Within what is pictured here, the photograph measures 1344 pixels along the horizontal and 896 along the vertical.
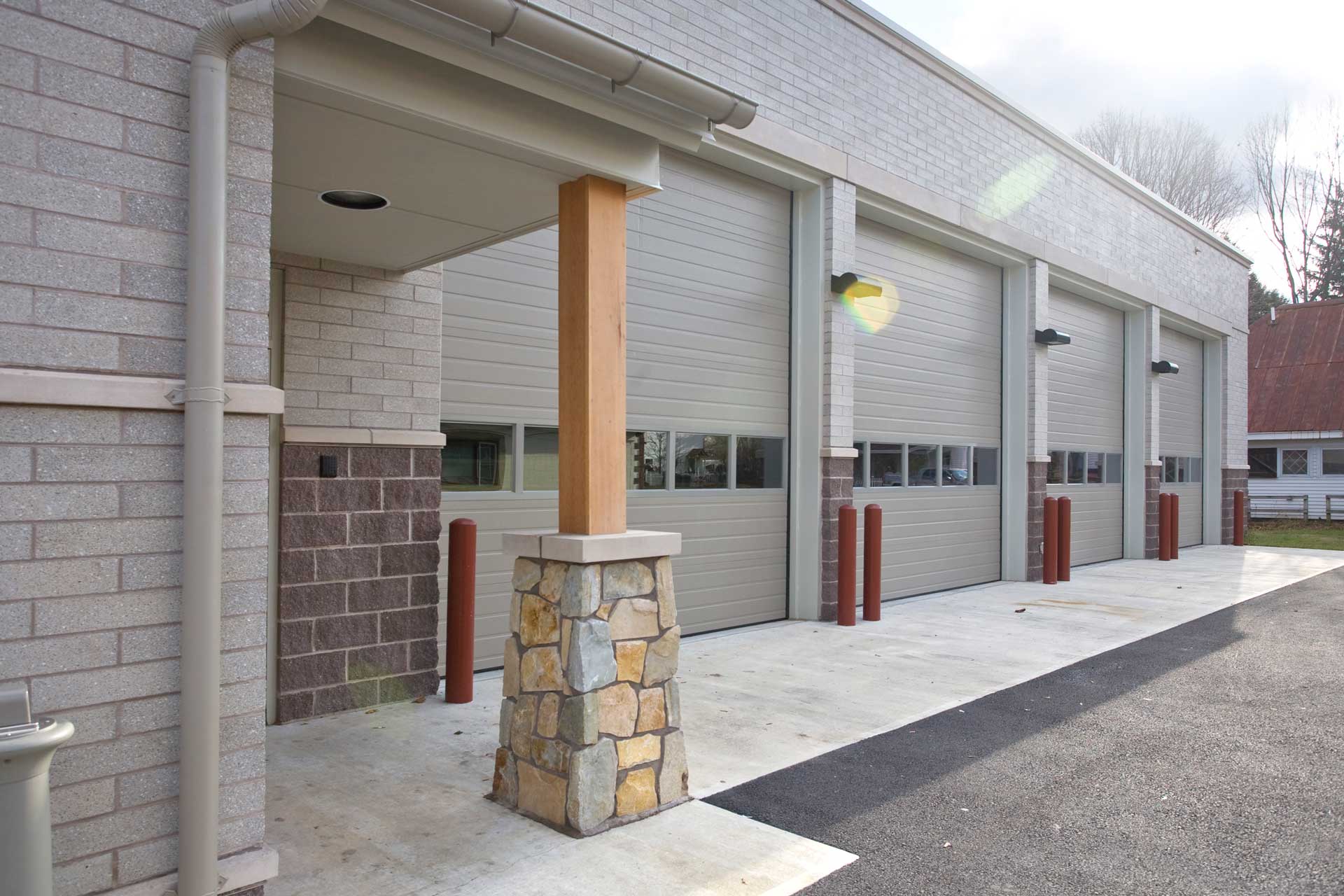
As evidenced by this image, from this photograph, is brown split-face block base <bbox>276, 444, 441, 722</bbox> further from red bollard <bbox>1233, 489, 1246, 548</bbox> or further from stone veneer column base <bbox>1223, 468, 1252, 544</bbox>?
stone veneer column base <bbox>1223, 468, 1252, 544</bbox>

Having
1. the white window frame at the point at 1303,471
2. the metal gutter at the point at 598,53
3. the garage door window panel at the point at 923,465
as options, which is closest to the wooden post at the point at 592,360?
the metal gutter at the point at 598,53

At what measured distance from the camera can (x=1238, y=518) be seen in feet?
64.3

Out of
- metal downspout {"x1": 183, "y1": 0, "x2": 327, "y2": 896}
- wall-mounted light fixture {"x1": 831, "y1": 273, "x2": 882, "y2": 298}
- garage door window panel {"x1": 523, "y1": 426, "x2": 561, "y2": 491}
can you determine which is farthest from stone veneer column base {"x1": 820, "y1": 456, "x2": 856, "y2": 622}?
metal downspout {"x1": 183, "y1": 0, "x2": 327, "y2": 896}

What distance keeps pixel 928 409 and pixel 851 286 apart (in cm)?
292

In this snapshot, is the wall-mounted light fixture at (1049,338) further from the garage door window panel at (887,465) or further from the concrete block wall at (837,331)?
the concrete block wall at (837,331)

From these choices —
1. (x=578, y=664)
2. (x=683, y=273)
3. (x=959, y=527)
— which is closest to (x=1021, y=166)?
(x=959, y=527)

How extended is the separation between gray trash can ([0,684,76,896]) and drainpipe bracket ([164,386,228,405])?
952 millimetres

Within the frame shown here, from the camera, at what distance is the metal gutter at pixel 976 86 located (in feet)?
33.1

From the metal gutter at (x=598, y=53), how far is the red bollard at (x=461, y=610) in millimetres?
3095

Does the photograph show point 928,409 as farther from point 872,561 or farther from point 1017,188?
point 1017,188

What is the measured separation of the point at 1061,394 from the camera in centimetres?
1449

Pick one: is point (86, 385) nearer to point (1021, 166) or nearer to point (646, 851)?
point (646, 851)

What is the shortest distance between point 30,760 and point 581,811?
2.16 meters

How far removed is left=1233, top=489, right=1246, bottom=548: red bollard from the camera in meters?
19.6
